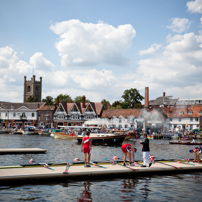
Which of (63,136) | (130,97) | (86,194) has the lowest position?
(86,194)

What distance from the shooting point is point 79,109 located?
112m

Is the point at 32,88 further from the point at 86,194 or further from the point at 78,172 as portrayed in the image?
the point at 86,194

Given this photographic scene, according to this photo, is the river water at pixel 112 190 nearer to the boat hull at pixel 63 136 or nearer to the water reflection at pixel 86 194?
the water reflection at pixel 86 194

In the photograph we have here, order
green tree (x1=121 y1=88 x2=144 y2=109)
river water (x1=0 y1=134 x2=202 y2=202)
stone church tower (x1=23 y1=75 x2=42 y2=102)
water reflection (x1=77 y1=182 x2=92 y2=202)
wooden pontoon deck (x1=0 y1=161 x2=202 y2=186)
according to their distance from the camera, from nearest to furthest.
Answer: water reflection (x1=77 y1=182 x2=92 y2=202) < river water (x1=0 y1=134 x2=202 y2=202) < wooden pontoon deck (x1=0 y1=161 x2=202 y2=186) < green tree (x1=121 y1=88 x2=144 y2=109) < stone church tower (x1=23 y1=75 x2=42 y2=102)

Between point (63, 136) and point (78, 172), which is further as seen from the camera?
point (63, 136)

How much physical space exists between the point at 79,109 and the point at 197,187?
97.5 m

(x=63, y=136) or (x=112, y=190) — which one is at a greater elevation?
(x=63, y=136)

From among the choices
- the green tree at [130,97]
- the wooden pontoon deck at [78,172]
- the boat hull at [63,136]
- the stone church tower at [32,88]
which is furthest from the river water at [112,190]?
the stone church tower at [32,88]

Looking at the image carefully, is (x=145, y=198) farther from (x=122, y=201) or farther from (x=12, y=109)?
(x=12, y=109)

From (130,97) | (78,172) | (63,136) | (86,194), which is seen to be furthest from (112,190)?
(130,97)

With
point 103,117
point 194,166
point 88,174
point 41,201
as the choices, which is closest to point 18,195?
point 41,201

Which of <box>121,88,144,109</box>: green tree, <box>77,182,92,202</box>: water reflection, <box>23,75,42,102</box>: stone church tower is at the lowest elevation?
<box>77,182,92,202</box>: water reflection

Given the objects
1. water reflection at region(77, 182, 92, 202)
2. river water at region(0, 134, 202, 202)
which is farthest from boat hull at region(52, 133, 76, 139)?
water reflection at region(77, 182, 92, 202)

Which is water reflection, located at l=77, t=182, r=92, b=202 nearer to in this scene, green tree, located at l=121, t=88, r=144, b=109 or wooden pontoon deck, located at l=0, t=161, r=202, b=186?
wooden pontoon deck, located at l=0, t=161, r=202, b=186
